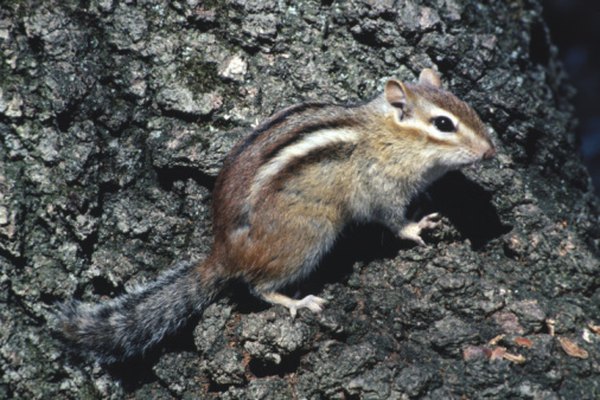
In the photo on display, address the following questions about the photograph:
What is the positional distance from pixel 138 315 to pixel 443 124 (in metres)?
2.11

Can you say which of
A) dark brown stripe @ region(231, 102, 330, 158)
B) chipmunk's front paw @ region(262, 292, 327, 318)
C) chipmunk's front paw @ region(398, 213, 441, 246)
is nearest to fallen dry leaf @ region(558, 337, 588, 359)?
chipmunk's front paw @ region(398, 213, 441, 246)

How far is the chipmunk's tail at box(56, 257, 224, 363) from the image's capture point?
3.87 metres

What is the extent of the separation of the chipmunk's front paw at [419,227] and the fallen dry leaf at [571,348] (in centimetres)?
88

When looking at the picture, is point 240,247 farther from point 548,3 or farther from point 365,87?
point 548,3

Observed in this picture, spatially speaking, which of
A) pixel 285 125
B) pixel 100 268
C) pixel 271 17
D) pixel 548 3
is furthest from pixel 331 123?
pixel 548 3

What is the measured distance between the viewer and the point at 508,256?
4.25 meters

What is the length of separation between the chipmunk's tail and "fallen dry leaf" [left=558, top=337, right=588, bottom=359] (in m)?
1.85

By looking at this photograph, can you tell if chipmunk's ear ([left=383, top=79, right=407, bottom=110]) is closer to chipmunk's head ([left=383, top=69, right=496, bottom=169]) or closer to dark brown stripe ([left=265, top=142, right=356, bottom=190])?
chipmunk's head ([left=383, top=69, right=496, bottom=169])

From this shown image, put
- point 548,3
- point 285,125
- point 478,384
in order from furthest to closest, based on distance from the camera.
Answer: point 548,3
point 285,125
point 478,384

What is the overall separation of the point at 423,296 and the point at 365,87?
4.46 ft

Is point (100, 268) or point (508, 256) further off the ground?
point (100, 268)

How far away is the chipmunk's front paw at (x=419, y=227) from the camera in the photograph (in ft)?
13.8

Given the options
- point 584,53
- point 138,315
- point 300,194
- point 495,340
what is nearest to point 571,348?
point 495,340

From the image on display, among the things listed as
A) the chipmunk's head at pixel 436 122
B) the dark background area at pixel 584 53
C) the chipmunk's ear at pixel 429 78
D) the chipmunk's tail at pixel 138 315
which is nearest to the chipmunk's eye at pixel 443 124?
the chipmunk's head at pixel 436 122
